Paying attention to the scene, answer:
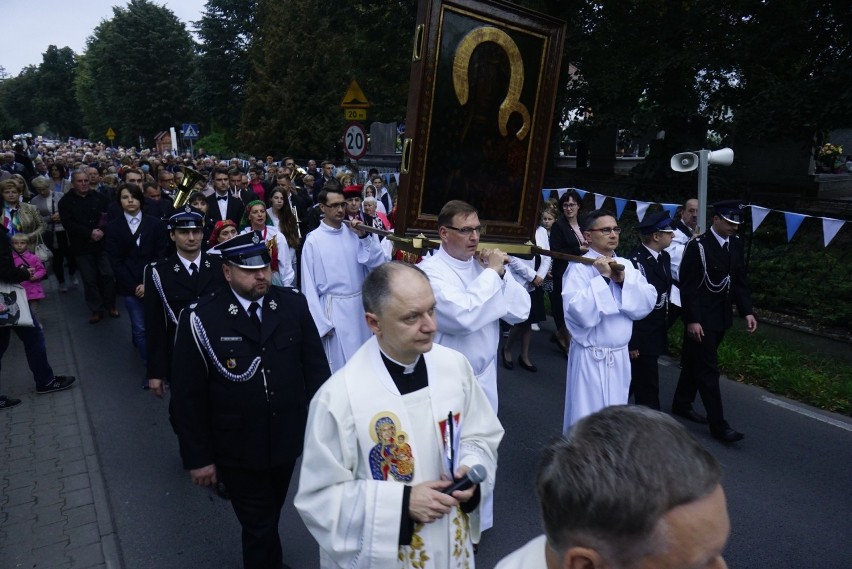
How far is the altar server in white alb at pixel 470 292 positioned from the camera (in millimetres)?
3764

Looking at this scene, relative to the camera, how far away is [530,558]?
Result: 138 centimetres

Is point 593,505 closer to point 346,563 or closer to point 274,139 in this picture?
point 346,563

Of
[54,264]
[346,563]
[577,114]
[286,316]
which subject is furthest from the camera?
[577,114]

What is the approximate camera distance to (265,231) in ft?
23.2

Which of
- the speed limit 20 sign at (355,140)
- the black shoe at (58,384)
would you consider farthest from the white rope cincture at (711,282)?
the speed limit 20 sign at (355,140)

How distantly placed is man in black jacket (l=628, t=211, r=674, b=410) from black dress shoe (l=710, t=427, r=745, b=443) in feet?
2.01

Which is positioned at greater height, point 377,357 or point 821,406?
point 377,357

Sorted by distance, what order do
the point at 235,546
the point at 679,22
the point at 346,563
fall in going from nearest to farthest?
the point at 346,563
the point at 235,546
the point at 679,22

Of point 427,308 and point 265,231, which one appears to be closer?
point 427,308

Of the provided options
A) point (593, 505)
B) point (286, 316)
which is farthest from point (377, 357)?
point (593, 505)

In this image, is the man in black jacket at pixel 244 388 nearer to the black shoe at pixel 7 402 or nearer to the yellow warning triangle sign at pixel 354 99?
the black shoe at pixel 7 402

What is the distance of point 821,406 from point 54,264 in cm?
1197

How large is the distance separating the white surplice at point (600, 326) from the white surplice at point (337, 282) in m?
2.13

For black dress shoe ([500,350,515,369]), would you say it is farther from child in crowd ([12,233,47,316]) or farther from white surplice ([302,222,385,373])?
child in crowd ([12,233,47,316])
